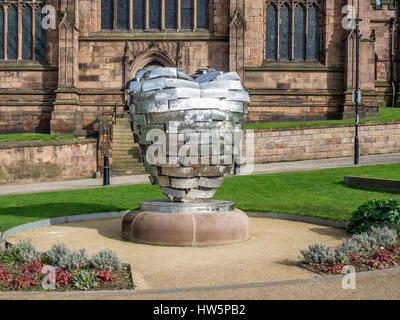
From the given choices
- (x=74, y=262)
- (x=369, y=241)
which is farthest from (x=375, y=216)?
(x=74, y=262)

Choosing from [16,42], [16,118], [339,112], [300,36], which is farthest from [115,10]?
[339,112]

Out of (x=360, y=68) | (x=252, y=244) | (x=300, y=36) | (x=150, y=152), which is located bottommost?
(x=252, y=244)

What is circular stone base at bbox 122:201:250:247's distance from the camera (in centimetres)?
1008

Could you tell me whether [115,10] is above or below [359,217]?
above

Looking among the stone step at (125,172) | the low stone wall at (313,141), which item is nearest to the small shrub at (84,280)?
the stone step at (125,172)

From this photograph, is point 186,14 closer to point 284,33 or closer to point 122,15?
point 122,15

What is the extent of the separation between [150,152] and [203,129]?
1.19m

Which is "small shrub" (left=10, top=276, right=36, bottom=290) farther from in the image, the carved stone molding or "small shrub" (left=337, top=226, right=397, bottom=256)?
the carved stone molding

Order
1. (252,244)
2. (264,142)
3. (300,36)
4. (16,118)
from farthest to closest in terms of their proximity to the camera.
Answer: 1. (300,36)
2. (16,118)
3. (264,142)
4. (252,244)

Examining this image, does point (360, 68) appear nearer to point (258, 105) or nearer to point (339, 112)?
point (339, 112)

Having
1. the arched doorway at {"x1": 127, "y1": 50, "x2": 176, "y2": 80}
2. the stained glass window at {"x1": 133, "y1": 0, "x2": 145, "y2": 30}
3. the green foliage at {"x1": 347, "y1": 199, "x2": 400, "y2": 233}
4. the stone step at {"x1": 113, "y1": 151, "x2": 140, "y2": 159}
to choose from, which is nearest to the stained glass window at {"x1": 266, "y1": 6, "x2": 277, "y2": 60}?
the arched doorway at {"x1": 127, "y1": 50, "x2": 176, "y2": 80}

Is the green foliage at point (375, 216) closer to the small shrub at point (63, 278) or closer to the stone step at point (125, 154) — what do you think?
the small shrub at point (63, 278)

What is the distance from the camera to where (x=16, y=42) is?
35500 millimetres

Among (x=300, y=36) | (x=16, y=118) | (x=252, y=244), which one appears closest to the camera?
(x=252, y=244)
